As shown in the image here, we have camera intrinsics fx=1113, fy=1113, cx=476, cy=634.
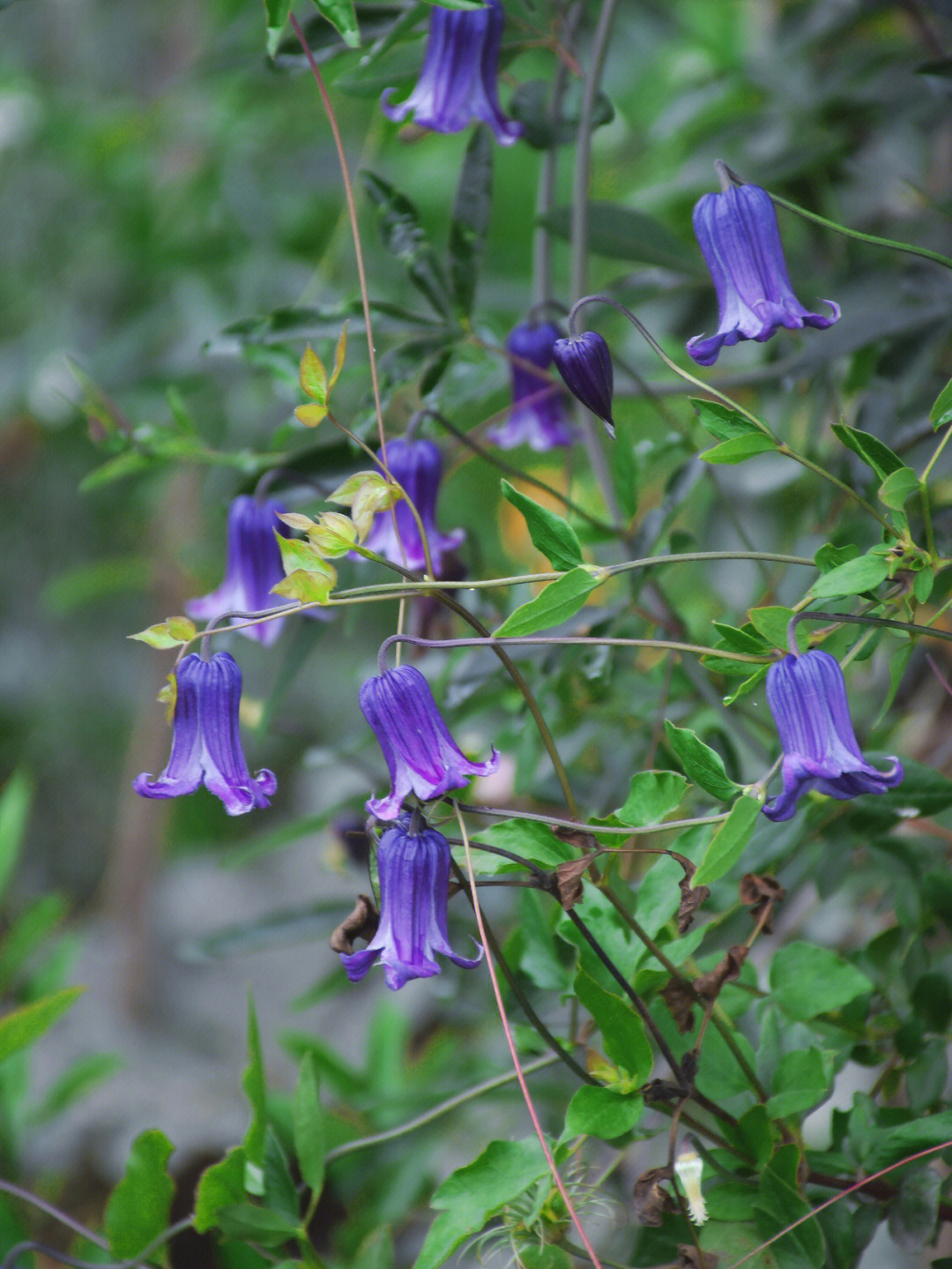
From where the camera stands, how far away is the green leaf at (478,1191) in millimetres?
540

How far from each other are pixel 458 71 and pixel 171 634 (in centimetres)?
38

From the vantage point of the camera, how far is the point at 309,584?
0.50 meters

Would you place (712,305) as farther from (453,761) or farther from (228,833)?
(228,833)

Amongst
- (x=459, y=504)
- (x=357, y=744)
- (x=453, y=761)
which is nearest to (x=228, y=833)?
(x=459, y=504)

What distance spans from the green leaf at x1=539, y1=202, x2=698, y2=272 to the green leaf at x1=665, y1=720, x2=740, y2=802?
49 centimetres

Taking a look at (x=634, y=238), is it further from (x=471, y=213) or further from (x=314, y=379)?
(x=314, y=379)

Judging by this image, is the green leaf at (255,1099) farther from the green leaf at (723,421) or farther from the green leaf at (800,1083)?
the green leaf at (723,421)

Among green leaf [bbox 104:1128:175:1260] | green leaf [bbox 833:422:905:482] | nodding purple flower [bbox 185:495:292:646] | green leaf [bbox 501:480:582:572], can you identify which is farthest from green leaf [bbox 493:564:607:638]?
green leaf [bbox 104:1128:175:1260]

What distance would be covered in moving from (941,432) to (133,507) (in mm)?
1896

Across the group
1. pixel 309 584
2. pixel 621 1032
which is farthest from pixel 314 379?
pixel 621 1032

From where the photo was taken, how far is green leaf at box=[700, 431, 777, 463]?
0.51 meters

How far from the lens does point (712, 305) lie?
3.56 feet

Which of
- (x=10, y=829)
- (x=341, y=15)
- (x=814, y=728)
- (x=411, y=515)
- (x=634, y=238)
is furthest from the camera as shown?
(x=10, y=829)

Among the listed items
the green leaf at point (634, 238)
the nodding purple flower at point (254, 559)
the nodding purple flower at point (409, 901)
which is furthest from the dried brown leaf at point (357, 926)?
the green leaf at point (634, 238)
